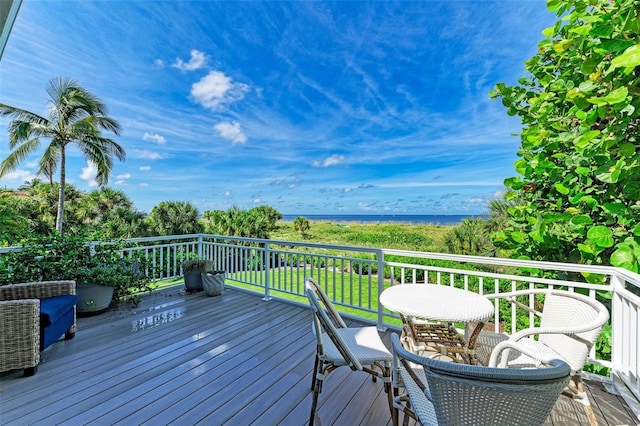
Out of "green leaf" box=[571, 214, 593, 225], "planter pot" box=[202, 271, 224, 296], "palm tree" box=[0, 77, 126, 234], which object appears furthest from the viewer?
"palm tree" box=[0, 77, 126, 234]

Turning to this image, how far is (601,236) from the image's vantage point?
2193 mm

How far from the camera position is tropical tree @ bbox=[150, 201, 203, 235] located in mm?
14336

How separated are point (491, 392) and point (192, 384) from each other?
7.23 ft

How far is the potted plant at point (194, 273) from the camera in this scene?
474 centimetres

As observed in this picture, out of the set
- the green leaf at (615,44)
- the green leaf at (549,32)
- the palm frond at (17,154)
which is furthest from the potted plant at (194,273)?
the palm frond at (17,154)

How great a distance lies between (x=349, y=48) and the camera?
9.60 meters

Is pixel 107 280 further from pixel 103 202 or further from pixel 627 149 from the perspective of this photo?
pixel 103 202

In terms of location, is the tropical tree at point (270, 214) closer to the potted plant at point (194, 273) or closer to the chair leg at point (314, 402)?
the potted plant at point (194, 273)

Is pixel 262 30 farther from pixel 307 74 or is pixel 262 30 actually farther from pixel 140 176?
pixel 140 176

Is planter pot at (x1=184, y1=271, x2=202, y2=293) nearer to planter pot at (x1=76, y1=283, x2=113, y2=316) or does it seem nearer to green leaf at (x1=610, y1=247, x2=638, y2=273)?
planter pot at (x1=76, y1=283, x2=113, y2=316)

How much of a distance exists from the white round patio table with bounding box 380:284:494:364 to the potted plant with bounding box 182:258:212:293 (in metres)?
3.72

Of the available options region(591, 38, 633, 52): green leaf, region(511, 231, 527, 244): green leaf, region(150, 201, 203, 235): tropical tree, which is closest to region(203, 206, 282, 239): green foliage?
region(150, 201, 203, 235): tropical tree

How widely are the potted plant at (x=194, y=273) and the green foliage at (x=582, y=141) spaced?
4.66 metres

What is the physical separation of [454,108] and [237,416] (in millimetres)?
17593
